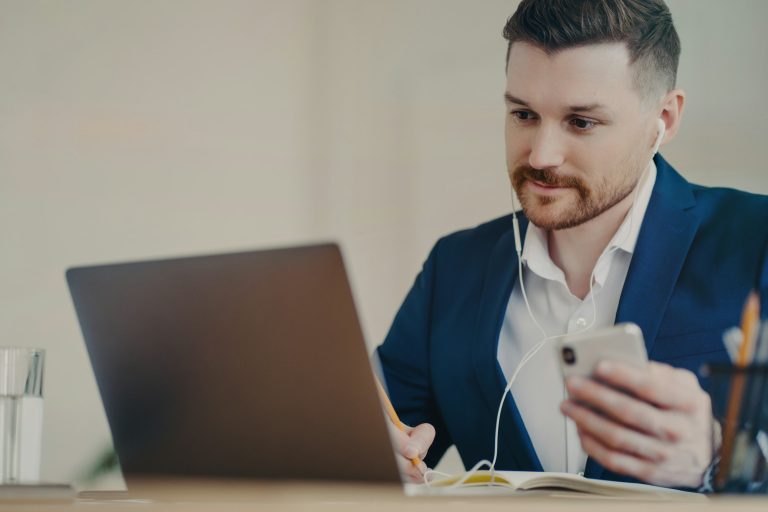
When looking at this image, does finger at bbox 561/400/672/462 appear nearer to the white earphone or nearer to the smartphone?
the smartphone

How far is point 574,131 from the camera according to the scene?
185 cm

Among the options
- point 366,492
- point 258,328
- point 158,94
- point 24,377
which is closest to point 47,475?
point 158,94

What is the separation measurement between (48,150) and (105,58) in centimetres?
34

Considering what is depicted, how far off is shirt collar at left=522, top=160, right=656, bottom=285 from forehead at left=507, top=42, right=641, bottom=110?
0.17m

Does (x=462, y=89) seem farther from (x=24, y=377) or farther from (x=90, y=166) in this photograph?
(x=24, y=377)

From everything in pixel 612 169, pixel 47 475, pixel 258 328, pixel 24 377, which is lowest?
pixel 47 475

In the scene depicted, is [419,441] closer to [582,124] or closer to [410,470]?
[410,470]

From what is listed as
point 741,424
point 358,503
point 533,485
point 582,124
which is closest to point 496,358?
Answer: point 582,124

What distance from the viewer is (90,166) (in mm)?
3033

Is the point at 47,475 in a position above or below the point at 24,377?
below

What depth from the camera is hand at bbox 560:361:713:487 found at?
2.91 feet

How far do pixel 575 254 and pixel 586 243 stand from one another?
31mm

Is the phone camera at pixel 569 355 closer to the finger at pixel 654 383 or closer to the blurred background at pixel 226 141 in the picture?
the finger at pixel 654 383

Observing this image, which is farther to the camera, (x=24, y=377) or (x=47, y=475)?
(x=47, y=475)
